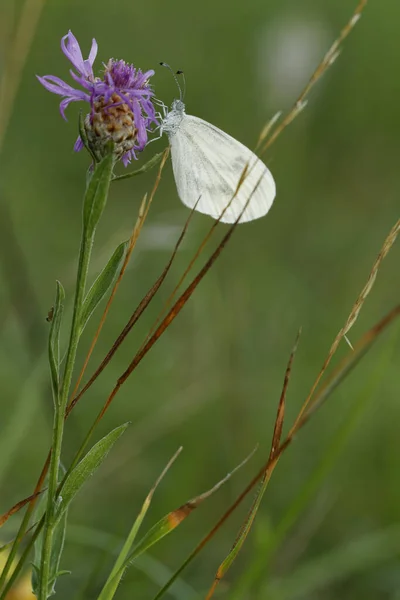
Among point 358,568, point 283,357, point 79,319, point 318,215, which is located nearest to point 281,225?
point 318,215

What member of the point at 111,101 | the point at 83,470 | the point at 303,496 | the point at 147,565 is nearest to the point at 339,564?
the point at 147,565

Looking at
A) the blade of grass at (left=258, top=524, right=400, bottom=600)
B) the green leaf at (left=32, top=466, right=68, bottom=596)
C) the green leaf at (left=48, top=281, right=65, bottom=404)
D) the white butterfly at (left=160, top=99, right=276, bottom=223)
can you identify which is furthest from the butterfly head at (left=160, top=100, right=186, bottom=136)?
the blade of grass at (left=258, top=524, right=400, bottom=600)

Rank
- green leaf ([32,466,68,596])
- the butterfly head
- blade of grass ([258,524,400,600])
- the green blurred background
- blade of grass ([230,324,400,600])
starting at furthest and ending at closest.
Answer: the green blurred background, blade of grass ([258,524,400,600]), the butterfly head, blade of grass ([230,324,400,600]), green leaf ([32,466,68,596])

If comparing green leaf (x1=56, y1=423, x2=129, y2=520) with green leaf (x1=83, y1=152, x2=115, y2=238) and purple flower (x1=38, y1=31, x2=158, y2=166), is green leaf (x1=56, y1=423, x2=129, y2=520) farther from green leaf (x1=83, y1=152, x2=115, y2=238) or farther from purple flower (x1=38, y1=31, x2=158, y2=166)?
purple flower (x1=38, y1=31, x2=158, y2=166)

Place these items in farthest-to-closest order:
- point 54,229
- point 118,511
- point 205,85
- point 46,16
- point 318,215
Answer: point 46,16, point 205,85, point 318,215, point 54,229, point 118,511

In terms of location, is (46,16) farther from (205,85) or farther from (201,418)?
(201,418)

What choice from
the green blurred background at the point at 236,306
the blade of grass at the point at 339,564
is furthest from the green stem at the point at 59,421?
the blade of grass at the point at 339,564
